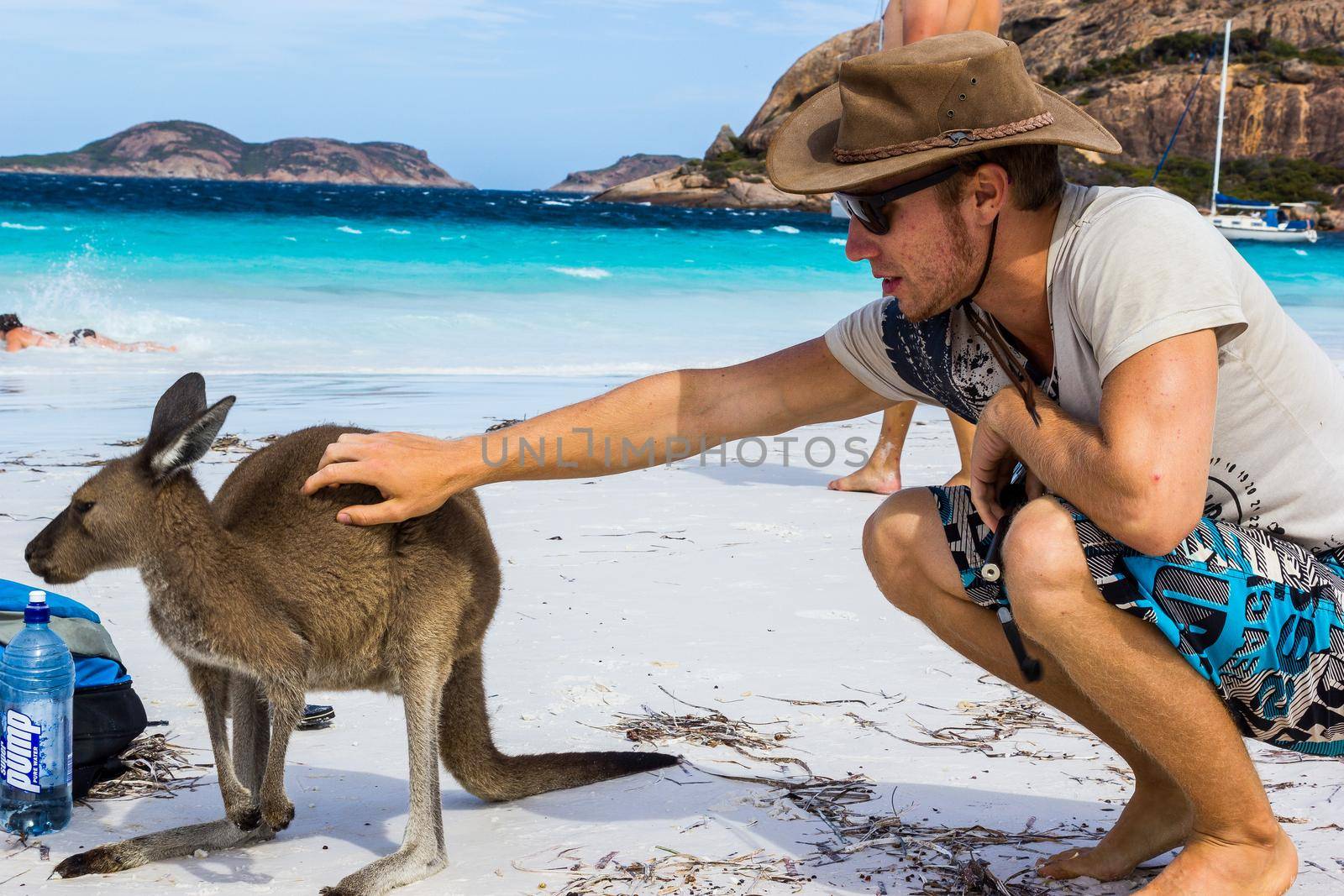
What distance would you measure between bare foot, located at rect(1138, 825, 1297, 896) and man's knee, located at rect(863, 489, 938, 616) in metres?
0.59

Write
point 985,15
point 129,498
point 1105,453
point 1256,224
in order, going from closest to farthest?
point 1105,453 → point 129,498 → point 985,15 → point 1256,224

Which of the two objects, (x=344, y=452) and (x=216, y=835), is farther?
(x=216, y=835)

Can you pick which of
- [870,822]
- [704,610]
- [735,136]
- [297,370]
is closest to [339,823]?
[870,822]

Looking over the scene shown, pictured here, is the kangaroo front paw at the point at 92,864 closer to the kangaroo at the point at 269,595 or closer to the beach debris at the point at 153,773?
the kangaroo at the point at 269,595

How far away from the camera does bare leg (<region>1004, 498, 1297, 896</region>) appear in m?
1.92

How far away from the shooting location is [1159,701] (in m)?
1.92

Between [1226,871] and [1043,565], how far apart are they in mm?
550

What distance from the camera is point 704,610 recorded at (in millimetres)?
3896

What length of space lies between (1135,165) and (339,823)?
4564cm

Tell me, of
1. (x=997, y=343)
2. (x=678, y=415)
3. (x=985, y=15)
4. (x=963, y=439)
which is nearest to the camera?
(x=997, y=343)

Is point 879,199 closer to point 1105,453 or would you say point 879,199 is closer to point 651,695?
point 1105,453

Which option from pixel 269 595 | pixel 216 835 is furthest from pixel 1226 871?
pixel 216 835

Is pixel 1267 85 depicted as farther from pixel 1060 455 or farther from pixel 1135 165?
pixel 1060 455

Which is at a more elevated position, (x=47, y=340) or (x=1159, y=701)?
(x=47, y=340)
